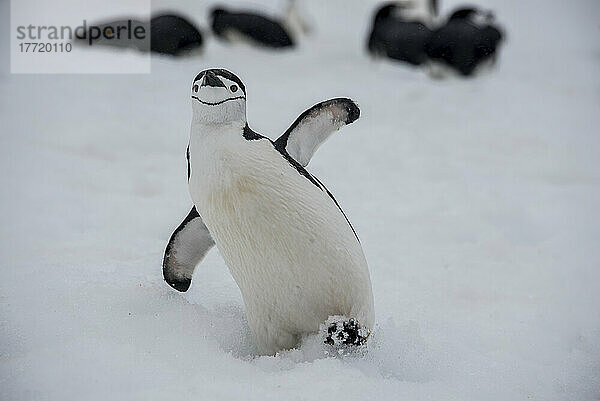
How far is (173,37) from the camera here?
17.7 feet

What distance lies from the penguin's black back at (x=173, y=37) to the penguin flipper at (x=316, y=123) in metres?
3.91

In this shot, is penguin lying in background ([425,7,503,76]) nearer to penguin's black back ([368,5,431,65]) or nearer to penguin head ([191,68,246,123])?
penguin's black back ([368,5,431,65])

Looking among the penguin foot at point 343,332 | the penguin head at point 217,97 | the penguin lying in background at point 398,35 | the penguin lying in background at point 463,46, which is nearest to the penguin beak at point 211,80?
the penguin head at point 217,97

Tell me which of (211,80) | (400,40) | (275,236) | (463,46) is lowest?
(400,40)

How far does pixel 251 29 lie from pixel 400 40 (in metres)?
1.28

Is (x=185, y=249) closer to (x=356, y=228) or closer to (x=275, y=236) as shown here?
(x=275, y=236)

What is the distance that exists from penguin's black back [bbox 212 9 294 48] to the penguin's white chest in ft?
15.1

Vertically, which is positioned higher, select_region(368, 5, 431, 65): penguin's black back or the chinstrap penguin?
the chinstrap penguin

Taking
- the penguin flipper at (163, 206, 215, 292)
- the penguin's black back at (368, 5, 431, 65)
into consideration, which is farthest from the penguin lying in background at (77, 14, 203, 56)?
the penguin flipper at (163, 206, 215, 292)

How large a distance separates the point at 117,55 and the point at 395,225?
3.06 meters

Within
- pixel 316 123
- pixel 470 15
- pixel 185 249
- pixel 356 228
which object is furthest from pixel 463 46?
pixel 185 249

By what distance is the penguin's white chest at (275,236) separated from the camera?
152 cm

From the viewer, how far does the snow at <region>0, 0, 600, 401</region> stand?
151 cm

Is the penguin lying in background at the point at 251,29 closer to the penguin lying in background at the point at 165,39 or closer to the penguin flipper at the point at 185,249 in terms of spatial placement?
the penguin lying in background at the point at 165,39
